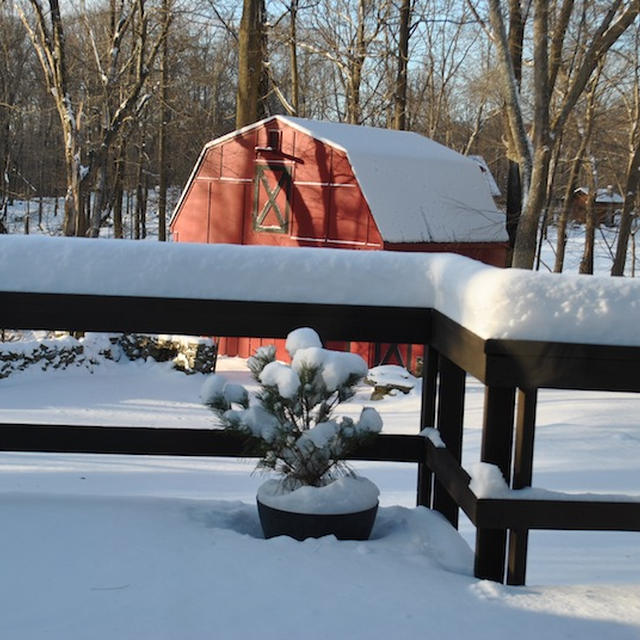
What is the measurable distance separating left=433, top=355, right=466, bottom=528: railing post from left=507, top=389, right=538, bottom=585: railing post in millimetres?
638

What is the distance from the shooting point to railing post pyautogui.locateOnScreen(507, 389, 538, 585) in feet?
9.13

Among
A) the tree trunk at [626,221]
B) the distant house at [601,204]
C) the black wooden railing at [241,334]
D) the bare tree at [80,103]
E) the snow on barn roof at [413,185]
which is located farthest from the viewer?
the distant house at [601,204]

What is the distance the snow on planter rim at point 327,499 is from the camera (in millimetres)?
3141

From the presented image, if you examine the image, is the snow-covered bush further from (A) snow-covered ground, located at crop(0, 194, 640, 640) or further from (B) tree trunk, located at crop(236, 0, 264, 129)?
(B) tree trunk, located at crop(236, 0, 264, 129)

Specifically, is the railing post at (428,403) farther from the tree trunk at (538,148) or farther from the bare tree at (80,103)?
the bare tree at (80,103)

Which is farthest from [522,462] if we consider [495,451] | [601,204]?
[601,204]

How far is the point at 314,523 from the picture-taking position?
3.15 metres

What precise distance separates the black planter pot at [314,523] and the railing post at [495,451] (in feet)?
1.70

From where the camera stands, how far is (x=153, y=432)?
360cm

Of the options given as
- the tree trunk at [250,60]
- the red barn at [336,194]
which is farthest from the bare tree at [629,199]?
the tree trunk at [250,60]

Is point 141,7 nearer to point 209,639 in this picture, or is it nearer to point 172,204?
point 209,639

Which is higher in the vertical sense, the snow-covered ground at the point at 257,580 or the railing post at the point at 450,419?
the railing post at the point at 450,419

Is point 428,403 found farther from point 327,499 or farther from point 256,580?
point 256,580

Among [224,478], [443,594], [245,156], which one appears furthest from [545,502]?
[245,156]
